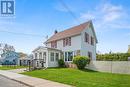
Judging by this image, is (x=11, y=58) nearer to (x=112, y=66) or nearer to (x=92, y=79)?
(x=112, y=66)

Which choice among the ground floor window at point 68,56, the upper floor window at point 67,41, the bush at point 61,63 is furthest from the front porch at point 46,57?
the upper floor window at point 67,41

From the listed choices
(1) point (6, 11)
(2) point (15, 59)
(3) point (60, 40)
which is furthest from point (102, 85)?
(2) point (15, 59)

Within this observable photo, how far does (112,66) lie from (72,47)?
8.75 meters

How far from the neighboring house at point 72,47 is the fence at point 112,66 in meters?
3.76

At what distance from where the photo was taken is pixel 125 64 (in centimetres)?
2586

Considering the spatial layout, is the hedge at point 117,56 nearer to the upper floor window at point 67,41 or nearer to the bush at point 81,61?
the bush at point 81,61

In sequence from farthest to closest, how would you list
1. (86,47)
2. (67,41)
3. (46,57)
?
(67,41) → (86,47) → (46,57)

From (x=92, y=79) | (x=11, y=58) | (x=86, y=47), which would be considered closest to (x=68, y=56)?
(x=86, y=47)

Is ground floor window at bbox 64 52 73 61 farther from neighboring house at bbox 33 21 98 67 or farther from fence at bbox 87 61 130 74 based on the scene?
fence at bbox 87 61 130 74

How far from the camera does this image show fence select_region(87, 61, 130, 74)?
25769mm

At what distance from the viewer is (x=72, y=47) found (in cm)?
3484

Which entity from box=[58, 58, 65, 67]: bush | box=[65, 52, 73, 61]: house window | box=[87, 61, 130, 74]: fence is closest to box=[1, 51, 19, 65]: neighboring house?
box=[58, 58, 65, 67]: bush

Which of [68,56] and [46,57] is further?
[68,56]

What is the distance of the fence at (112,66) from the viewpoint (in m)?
25.8
